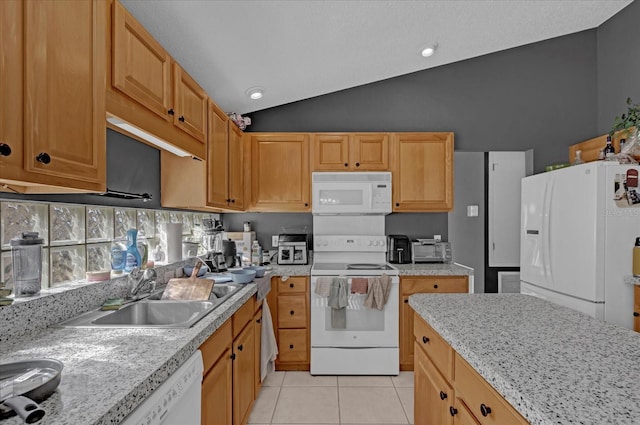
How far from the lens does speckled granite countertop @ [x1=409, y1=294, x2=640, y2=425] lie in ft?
2.34

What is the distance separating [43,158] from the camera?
36.5 inches

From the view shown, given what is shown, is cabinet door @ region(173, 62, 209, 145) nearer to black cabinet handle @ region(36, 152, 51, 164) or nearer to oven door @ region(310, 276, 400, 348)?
black cabinet handle @ region(36, 152, 51, 164)

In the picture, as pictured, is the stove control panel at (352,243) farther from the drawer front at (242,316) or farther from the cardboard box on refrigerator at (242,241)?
the drawer front at (242,316)

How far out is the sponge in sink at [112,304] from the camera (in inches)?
60.2

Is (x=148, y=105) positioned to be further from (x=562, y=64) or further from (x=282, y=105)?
(x=562, y=64)

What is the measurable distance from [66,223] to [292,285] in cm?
175

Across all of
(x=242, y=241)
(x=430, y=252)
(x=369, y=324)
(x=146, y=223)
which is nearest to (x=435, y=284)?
(x=430, y=252)

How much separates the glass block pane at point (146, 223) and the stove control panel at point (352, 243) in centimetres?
156

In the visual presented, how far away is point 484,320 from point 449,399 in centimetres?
31

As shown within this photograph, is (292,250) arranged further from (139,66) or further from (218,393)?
(139,66)

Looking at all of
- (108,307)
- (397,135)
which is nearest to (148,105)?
(108,307)

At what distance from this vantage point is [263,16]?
1958 millimetres

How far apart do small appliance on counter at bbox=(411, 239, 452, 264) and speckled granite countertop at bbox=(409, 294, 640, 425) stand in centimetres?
177

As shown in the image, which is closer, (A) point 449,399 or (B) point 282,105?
(A) point 449,399
